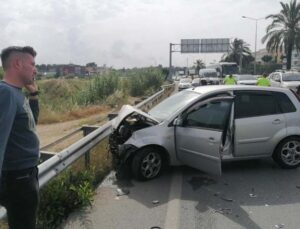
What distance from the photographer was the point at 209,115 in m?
7.07

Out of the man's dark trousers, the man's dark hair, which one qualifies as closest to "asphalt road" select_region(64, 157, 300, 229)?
the man's dark trousers

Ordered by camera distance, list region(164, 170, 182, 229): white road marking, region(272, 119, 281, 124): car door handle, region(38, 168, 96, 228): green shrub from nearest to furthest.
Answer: region(38, 168, 96, 228): green shrub < region(164, 170, 182, 229): white road marking < region(272, 119, 281, 124): car door handle

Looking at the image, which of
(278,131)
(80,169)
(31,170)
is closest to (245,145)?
(278,131)

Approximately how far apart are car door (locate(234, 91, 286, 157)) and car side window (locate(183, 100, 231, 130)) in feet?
1.21

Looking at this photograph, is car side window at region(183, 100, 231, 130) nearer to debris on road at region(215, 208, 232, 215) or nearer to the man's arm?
debris on road at region(215, 208, 232, 215)

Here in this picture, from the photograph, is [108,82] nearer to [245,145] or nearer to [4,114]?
[245,145]

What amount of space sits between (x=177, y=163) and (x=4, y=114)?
4674 millimetres

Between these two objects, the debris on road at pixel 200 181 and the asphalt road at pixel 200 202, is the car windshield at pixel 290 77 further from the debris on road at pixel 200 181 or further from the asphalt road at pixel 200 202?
the debris on road at pixel 200 181

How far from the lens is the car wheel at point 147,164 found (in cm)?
680

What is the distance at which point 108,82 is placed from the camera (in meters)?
28.6

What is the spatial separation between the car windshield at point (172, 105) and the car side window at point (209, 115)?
0.27 m

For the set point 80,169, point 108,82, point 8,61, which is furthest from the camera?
point 108,82

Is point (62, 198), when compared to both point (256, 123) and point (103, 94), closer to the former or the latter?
point (256, 123)

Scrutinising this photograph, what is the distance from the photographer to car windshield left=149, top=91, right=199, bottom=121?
737 cm
